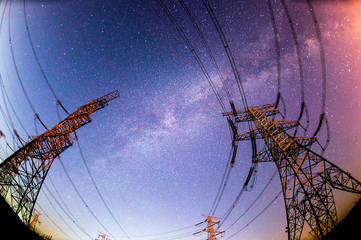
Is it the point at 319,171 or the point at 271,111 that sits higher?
the point at 271,111

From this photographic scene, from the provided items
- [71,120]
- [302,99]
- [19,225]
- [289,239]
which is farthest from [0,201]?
[302,99]

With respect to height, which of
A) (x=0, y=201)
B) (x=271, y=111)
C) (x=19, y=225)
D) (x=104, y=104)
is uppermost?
(x=104, y=104)

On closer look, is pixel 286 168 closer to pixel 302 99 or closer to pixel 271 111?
pixel 271 111

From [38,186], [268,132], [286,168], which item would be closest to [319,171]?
[286,168]

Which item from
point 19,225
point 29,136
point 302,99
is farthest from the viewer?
point 29,136

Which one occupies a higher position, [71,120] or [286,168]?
[71,120]

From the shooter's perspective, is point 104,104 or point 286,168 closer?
point 286,168

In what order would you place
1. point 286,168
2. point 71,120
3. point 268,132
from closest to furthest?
point 286,168 → point 268,132 → point 71,120

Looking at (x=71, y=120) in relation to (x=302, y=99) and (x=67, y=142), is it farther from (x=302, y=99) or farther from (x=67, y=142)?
(x=302, y=99)

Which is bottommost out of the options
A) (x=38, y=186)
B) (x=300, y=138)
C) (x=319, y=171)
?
(x=38, y=186)
